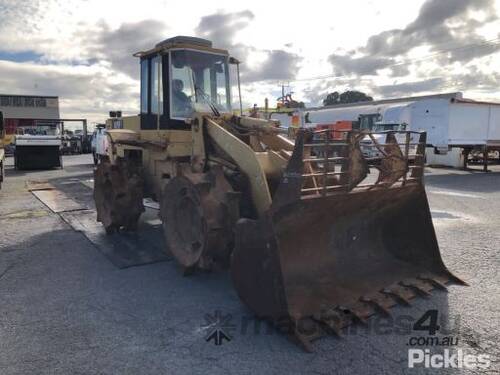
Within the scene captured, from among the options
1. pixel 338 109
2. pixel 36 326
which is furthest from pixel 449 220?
pixel 338 109

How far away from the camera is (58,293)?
4.90 m

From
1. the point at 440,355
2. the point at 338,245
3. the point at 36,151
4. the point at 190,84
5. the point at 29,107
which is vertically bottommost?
the point at 440,355

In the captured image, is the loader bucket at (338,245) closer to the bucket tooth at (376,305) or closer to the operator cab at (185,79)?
the bucket tooth at (376,305)

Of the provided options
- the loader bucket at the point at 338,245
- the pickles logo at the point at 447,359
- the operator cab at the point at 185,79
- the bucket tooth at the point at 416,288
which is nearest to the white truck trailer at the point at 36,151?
the operator cab at the point at 185,79

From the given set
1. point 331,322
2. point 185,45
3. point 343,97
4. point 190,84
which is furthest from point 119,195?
point 343,97

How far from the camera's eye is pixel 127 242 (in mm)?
7047

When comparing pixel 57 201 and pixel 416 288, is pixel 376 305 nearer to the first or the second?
pixel 416 288

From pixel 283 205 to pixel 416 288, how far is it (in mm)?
1949

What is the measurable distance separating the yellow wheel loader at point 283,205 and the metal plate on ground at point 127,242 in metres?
0.81

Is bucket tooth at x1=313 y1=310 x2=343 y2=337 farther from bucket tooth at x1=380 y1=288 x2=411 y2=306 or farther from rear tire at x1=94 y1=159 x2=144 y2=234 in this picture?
rear tire at x1=94 y1=159 x2=144 y2=234

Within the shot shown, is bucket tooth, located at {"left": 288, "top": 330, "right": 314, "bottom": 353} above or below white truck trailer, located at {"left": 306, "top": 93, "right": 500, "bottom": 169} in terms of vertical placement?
below

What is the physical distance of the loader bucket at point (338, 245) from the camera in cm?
387

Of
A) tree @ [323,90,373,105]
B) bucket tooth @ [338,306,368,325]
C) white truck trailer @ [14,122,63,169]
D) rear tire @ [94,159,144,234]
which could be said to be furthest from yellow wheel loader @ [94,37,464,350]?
tree @ [323,90,373,105]

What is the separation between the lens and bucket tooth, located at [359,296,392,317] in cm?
418
